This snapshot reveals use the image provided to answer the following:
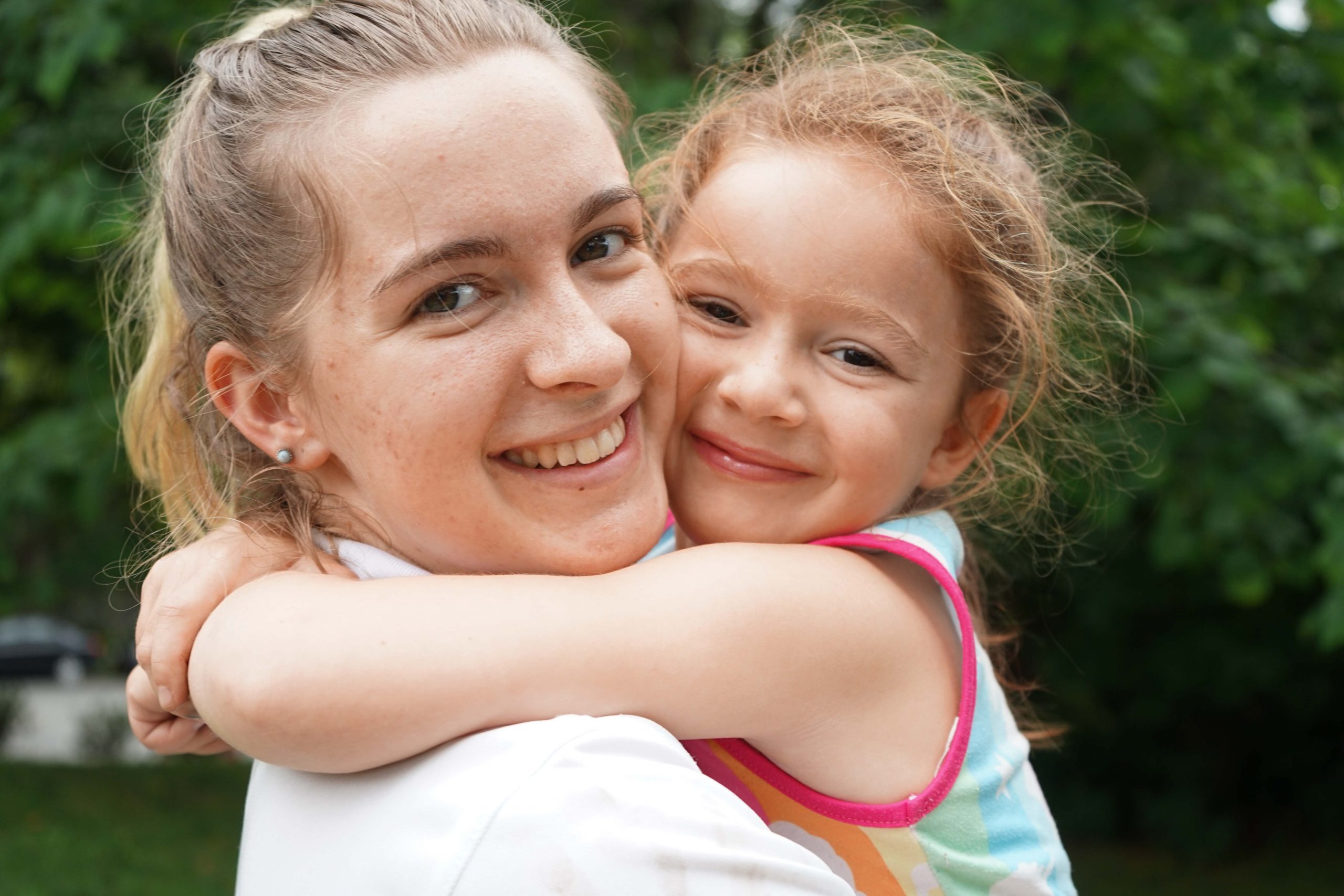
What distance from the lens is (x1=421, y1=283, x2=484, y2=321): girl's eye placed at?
159 cm

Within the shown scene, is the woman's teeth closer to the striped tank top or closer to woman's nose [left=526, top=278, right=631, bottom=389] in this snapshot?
woman's nose [left=526, top=278, right=631, bottom=389]

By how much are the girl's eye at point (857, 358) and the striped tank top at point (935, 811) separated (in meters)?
0.25

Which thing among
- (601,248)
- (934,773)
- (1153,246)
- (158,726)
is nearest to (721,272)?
(601,248)

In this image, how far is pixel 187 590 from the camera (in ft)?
5.64

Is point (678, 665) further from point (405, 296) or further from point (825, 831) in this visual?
point (405, 296)

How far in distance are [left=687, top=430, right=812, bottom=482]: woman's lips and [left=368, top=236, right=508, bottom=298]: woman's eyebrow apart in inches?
21.8

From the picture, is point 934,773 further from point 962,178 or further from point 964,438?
point 962,178

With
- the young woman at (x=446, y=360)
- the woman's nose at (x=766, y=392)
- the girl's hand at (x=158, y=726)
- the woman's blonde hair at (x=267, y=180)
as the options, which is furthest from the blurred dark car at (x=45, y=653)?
the woman's nose at (x=766, y=392)

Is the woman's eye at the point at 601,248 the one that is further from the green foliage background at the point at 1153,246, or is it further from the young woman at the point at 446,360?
the green foliage background at the point at 1153,246

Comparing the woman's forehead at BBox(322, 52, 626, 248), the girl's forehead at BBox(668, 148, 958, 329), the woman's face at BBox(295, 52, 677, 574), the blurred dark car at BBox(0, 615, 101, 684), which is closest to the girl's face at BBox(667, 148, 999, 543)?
the girl's forehead at BBox(668, 148, 958, 329)

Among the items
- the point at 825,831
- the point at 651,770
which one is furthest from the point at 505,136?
the point at 825,831

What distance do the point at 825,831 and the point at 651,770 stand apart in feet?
1.34

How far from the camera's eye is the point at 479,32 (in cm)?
170

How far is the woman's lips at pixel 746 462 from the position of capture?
1.96 metres
